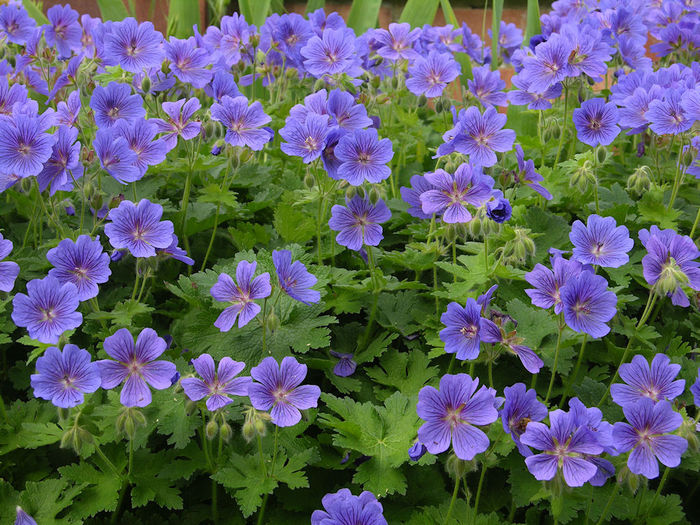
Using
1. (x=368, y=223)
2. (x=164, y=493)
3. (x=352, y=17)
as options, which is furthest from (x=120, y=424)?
(x=352, y=17)

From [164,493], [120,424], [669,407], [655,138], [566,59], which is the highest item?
[566,59]

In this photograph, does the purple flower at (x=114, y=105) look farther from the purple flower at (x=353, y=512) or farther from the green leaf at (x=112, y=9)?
the green leaf at (x=112, y=9)

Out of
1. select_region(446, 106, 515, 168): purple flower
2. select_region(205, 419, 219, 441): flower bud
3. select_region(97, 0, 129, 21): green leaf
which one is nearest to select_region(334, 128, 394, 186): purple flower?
select_region(446, 106, 515, 168): purple flower

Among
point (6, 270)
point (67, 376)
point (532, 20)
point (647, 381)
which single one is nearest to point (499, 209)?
point (647, 381)

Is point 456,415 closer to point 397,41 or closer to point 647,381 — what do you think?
point 647,381

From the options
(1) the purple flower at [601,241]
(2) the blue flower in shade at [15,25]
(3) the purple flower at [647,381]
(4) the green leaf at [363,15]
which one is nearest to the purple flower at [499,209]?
(1) the purple flower at [601,241]

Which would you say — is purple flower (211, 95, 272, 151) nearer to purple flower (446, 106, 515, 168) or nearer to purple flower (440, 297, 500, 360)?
purple flower (446, 106, 515, 168)

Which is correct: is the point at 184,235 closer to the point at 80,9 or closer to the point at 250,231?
the point at 250,231
